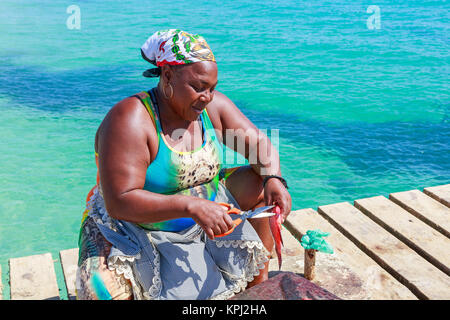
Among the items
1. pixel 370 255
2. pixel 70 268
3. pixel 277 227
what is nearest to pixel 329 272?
pixel 370 255

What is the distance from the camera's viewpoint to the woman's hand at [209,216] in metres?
1.92

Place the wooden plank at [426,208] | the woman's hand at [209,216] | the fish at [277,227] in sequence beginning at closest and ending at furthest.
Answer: the woman's hand at [209,216] → the fish at [277,227] → the wooden plank at [426,208]

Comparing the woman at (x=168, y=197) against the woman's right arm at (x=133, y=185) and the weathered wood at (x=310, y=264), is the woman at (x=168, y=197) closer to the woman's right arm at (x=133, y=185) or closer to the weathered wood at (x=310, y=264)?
the woman's right arm at (x=133, y=185)

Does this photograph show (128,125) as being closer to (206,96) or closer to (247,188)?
(206,96)

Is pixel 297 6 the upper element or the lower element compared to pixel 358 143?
upper

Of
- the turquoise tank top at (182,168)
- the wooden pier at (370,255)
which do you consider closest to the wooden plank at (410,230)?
the wooden pier at (370,255)

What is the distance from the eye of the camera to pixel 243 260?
90.5 inches

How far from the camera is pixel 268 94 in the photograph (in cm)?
834

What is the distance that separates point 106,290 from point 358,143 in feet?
17.1

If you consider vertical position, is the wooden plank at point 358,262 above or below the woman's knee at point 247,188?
below

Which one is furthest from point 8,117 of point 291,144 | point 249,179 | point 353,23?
point 353,23

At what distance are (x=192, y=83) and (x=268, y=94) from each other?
638 centimetres

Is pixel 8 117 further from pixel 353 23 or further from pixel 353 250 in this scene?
pixel 353 23

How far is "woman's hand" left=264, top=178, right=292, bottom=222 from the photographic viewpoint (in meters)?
2.26
